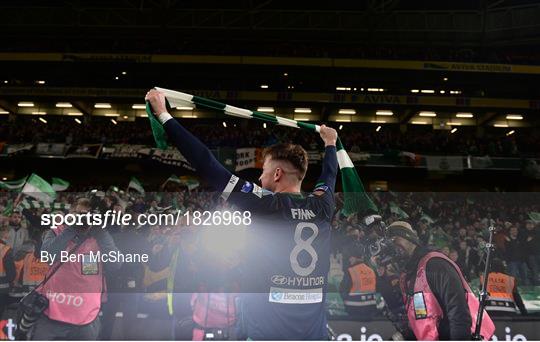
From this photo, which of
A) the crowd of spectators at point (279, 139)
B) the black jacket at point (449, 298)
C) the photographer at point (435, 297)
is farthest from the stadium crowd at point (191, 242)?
the crowd of spectators at point (279, 139)

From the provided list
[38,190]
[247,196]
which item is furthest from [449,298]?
[38,190]

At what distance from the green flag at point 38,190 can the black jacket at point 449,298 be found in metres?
6.67

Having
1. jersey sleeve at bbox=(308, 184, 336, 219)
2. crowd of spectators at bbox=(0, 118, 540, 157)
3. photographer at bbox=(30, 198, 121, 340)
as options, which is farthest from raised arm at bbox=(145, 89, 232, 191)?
crowd of spectators at bbox=(0, 118, 540, 157)

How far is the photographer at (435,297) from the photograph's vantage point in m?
4.22

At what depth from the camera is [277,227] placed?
2584mm

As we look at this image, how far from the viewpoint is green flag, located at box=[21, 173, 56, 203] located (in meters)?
7.78

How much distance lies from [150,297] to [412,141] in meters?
15.8

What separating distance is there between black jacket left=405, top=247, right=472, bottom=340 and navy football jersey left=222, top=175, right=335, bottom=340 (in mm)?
2178

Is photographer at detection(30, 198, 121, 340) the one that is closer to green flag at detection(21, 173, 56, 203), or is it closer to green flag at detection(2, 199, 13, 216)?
green flag at detection(2, 199, 13, 216)

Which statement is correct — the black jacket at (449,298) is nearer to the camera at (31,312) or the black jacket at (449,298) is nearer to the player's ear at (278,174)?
the player's ear at (278,174)

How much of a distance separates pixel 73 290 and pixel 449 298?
13.6 ft

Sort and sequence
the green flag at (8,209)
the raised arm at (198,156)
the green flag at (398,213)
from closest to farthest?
the raised arm at (198,156)
the green flag at (8,209)
the green flag at (398,213)

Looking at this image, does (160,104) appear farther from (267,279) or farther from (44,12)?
(44,12)

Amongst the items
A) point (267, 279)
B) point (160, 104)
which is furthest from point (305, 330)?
point (160, 104)
